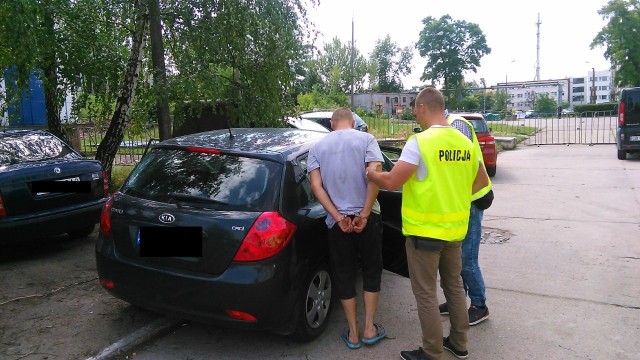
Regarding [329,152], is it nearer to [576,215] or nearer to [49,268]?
[49,268]

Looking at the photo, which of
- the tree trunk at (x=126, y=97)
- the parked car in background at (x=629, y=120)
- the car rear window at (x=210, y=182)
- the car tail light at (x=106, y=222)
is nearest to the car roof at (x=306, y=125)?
the tree trunk at (x=126, y=97)

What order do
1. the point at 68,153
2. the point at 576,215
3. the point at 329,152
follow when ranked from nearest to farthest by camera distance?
the point at 329,152
the point at 68,153
the point at 576,215

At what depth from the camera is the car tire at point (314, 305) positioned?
140 inches

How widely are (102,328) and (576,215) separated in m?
7.11

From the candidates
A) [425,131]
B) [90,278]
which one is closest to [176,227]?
[425,131]

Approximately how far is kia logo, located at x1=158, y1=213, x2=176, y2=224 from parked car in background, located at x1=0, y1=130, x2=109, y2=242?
2.65 metres

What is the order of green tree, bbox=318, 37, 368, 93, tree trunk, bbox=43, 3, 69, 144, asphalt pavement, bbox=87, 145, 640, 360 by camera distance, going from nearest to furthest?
asphalt pavement, bbox=87, 145, 640, 360
tree trunk, bbox=43, 3, 69, 144
green tree, bbox=318, 37, 368, 93

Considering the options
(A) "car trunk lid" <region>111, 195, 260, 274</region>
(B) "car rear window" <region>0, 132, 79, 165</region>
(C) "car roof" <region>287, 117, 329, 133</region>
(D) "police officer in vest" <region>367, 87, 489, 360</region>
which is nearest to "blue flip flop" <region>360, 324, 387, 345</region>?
(D) "police officer in vest" <region>367, 87, 489, 360</region>

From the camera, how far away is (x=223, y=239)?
129 inches

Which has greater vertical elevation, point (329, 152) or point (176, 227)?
point (329, 152)

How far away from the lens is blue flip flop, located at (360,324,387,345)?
3699 mm

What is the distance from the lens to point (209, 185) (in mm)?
3557

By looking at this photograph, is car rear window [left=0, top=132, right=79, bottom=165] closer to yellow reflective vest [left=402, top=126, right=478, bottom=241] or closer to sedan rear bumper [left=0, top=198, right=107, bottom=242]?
sedan rear bumper [left=0, top=198, right=107, bottom=242]

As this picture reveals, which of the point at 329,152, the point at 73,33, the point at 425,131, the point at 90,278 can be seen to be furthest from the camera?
the point at 73,33
